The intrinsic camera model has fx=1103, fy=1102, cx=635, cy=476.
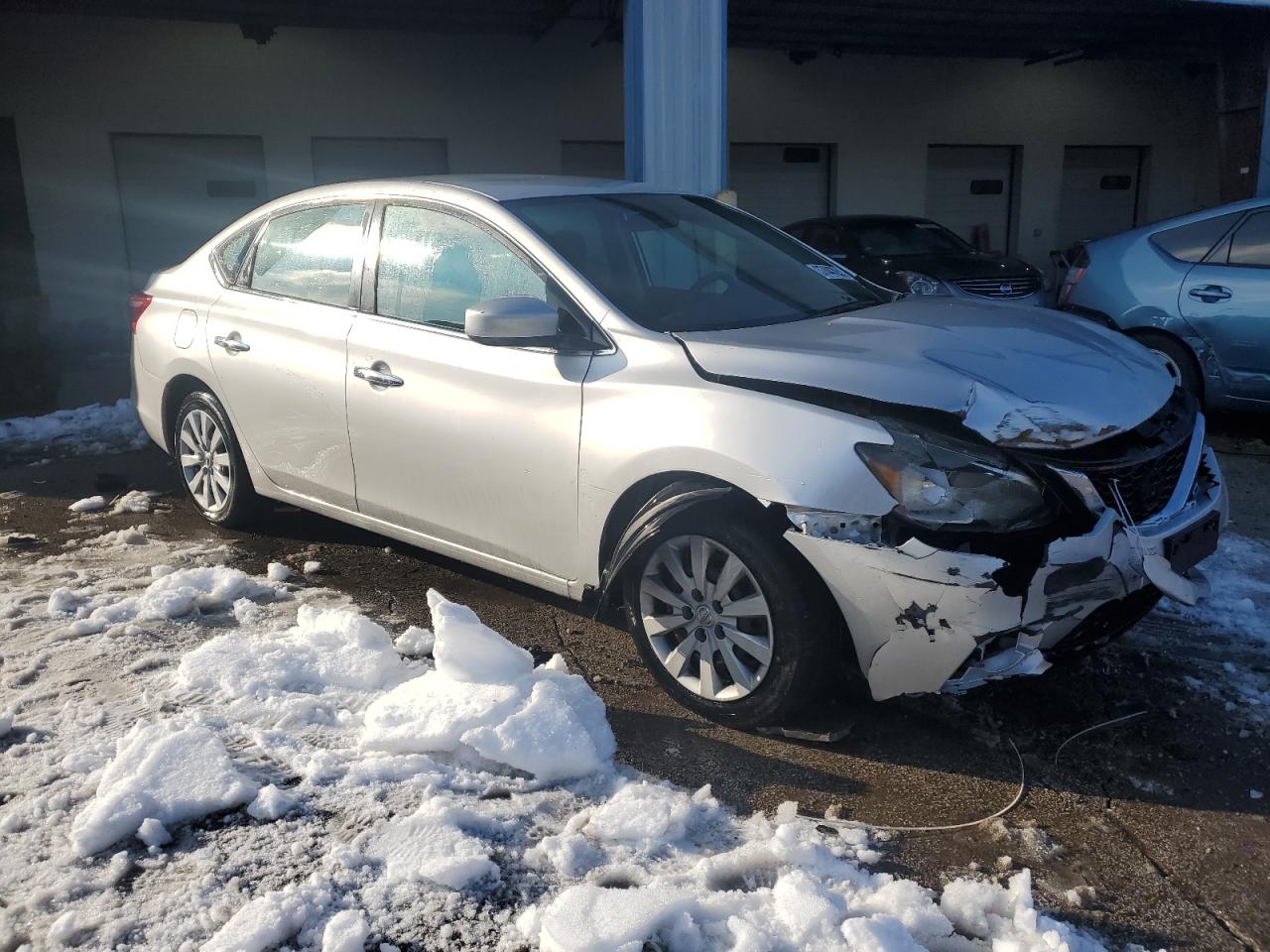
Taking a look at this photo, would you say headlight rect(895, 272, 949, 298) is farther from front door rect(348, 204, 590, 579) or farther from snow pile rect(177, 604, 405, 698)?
snow pile rect(177, 604, 405, 698)

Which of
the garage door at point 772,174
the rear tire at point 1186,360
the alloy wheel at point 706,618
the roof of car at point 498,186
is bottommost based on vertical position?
the alloy wheel at point 706,618

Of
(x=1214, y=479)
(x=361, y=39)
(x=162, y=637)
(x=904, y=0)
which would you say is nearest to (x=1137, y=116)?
(x=904, y=0)

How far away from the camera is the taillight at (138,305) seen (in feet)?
18.3

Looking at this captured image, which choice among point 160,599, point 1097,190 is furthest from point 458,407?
point 1097,190

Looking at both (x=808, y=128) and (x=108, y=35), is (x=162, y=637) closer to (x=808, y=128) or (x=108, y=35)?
(x=108, y=35)

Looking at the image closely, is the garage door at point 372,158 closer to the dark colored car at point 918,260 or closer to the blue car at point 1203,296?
the dark colored car at point 918,260

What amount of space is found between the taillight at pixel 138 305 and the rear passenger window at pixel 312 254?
0.92 meters

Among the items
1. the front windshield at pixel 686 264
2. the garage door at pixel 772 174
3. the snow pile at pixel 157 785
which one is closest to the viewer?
the snow pile at pixel 157 785

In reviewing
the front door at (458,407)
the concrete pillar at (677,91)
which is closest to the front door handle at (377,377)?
the front door at (458,407)

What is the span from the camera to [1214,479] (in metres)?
3.56

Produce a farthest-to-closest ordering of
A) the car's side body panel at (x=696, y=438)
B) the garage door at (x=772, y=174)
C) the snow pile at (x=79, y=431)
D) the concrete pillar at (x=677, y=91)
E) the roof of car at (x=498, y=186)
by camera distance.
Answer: the garage door at (x=772, y=174) → the concrete pillar at (x=677, y=91) → the snow pile at (x=79, y=431) → the roof of car at (x=498, y=186) → the car's side body panel at (x=696, y=438)

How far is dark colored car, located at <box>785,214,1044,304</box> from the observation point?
32.4 feet

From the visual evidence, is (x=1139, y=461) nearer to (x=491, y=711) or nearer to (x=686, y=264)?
(x=686, y=264)

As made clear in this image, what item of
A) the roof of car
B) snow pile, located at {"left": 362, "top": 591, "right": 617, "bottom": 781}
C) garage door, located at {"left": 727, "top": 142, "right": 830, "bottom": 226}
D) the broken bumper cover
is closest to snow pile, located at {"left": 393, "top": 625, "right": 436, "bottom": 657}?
snow pile, located at {"left": 362, "top": 591, "right": 617, "bottom": 781}
